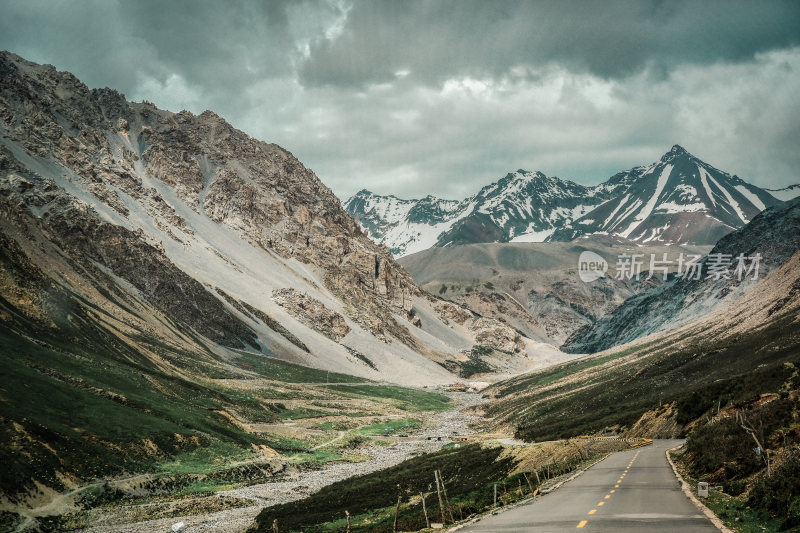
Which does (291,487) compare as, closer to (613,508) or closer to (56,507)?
(56,507)

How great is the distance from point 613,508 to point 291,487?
51.4 meters

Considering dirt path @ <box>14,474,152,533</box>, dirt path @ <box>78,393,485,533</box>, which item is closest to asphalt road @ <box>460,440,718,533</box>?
dirt path @ <box>78,393,485,533</box>

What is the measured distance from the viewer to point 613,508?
78.9 feet

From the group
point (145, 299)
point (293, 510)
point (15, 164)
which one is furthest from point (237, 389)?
point (15, 164)

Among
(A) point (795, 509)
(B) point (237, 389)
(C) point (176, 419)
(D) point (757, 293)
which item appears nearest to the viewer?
(A) point (795, 509)

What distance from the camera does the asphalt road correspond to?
20438 millimetres

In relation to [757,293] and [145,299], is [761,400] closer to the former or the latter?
[757,293]

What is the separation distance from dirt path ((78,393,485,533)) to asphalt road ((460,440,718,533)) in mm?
30351

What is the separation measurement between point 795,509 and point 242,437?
3168 inches

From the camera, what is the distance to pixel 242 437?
87500mm

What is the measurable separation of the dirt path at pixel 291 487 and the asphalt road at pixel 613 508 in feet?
99.6

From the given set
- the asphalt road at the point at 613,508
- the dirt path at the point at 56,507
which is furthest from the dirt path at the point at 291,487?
the asphalt road at the point at 613,508

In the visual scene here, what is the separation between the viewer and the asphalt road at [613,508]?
20.4m

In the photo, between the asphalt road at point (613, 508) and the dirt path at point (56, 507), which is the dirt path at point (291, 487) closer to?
the dirt path at point (56, 507)
